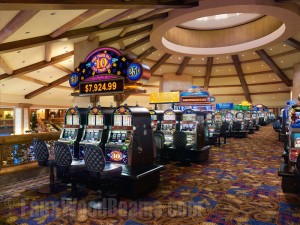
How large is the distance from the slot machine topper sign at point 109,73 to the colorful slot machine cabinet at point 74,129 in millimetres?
476

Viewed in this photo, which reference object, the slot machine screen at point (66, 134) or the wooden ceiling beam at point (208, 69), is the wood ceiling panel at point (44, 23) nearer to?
the slot machine screen at point (66, 134)

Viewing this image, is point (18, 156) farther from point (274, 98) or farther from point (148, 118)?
point (274, 98)

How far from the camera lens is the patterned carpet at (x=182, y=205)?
340 cm

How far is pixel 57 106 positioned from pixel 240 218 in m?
16.6

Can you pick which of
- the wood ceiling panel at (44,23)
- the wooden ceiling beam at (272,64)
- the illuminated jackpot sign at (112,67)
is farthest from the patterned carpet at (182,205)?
the wooden ceiling beam at (272,64)

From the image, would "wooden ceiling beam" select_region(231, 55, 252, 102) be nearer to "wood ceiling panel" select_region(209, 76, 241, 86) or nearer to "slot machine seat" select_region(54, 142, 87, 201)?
"wood ceiling panel" select_region(209, 76, 241, 86)

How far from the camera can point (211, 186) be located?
16.1 ft

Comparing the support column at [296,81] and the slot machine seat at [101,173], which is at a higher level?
the support column at [296,81]

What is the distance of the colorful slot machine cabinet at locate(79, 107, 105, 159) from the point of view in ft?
16.0

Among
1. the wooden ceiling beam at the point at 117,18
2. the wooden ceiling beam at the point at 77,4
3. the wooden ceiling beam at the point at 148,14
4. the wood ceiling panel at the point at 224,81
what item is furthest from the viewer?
the wood ceiling panel at the point at 224,81

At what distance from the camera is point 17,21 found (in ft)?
18.2

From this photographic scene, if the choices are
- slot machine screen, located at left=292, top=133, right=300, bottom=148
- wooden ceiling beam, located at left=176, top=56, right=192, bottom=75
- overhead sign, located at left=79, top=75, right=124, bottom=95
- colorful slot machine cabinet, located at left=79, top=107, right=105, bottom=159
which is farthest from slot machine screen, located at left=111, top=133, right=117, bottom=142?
wooden ceiling beam, located at left=176, top=56, right=192, bottom=75

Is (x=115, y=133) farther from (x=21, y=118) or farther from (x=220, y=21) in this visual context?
(x=21, y=118)

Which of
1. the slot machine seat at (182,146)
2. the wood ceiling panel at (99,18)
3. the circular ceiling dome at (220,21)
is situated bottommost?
the slot machine seat at (182,146)
